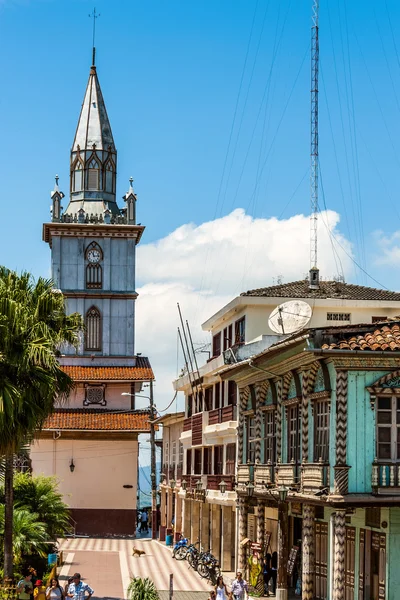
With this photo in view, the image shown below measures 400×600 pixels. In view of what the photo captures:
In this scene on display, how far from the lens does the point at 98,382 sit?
8019 centimetres

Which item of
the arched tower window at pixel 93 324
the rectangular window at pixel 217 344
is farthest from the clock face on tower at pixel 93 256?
the rectangular window at pixel 217 344

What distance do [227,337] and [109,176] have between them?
100ft

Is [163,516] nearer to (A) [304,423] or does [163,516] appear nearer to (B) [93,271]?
(B) [93,271]

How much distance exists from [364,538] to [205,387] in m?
24.8

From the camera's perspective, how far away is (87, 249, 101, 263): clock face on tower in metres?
83.1

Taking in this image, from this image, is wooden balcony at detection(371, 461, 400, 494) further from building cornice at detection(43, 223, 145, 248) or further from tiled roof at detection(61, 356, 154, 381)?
building cornice at detection(43, 223, 145, 248)

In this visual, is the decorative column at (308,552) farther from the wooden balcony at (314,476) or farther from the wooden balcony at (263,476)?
the wooden balcony at (263,476)

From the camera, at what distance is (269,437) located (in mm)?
43344

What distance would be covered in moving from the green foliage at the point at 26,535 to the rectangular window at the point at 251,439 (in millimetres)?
9250

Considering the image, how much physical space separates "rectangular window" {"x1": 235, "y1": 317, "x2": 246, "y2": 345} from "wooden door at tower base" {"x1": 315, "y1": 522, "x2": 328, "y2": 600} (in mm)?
13903

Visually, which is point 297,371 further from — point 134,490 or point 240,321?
point 134,490

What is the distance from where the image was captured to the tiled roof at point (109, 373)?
79625mm

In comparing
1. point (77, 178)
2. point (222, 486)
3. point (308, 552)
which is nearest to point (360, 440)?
point (308, 552)

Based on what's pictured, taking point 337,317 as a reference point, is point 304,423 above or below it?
below
